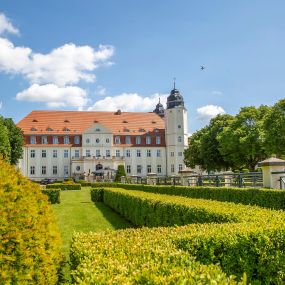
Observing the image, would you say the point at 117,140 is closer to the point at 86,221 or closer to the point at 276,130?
the point at 276,130

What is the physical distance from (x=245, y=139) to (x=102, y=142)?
1191 inches

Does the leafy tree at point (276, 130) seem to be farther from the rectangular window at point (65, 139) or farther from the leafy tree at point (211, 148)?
the rectangular window at point (65, 139)

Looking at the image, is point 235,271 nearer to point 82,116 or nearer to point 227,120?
point 227,120

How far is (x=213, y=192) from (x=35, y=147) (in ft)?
181

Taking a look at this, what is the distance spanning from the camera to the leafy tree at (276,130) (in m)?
36.3

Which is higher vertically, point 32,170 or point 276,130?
point 276,130

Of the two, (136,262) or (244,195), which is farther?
(244,195)

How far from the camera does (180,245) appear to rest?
512 centimetres

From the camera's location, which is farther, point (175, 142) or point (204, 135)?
point (175, 142)

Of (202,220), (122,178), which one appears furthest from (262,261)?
(122,178)

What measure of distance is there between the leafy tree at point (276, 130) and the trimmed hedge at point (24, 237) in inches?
1351

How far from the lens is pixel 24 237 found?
430 cm

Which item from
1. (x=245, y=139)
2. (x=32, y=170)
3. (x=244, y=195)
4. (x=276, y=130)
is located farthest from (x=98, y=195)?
(x=32, y=170)

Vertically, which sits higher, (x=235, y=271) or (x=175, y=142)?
(x=175, y=142)
